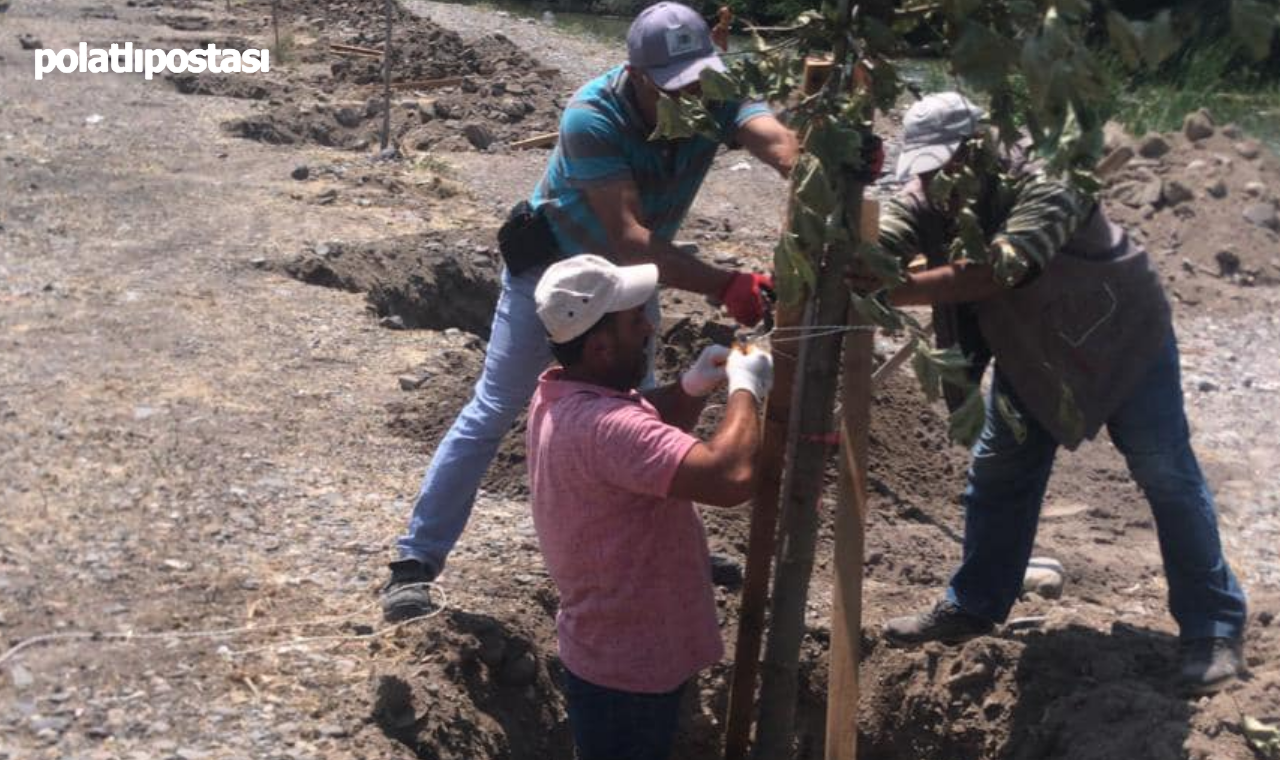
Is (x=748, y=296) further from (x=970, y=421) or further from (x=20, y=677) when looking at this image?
(x=20, y=677)

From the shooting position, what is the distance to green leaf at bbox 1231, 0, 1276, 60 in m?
2.47

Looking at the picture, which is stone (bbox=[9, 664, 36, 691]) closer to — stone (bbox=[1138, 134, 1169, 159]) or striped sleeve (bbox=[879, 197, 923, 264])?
striped sleeve (bbox=[879, 197, 923, 264])

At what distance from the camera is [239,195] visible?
10.9 meters

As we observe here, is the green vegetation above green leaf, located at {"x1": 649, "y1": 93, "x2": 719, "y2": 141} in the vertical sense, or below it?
below

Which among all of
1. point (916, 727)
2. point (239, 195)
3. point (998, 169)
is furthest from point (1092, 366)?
point (239, 195)

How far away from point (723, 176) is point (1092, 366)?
8.49 m

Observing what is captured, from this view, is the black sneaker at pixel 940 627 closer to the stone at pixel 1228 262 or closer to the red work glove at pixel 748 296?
the red work glove at pixel 748 296

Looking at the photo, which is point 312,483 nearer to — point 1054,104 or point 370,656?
point 370,656

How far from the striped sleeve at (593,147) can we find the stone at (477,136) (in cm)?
908

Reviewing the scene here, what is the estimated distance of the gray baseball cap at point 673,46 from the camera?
4.32m

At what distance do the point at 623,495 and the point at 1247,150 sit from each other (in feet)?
32.8

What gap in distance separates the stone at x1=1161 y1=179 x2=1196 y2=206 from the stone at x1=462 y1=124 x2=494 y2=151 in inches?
210

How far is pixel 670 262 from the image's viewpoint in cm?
439

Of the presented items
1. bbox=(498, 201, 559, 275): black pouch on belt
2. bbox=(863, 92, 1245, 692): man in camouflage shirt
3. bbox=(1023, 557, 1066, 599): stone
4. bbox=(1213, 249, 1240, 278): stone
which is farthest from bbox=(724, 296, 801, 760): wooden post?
bbox=(1213, 249, 1240, 278): stone
